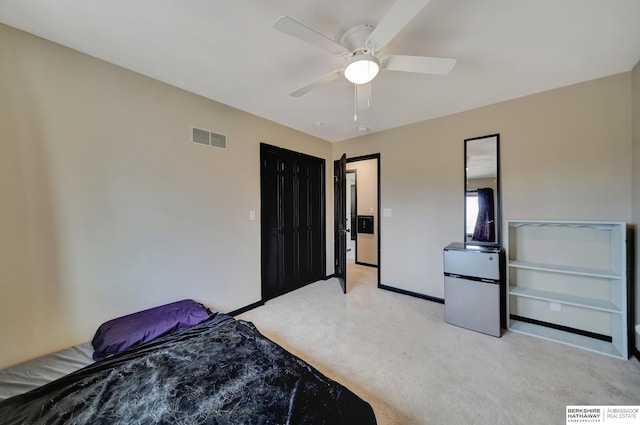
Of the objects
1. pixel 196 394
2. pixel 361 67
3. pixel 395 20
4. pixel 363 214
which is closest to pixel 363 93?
pixel 361 67

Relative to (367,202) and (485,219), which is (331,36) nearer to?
(485,219)

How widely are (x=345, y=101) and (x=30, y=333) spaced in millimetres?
3426

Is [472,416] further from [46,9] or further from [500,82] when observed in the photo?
[46,9]

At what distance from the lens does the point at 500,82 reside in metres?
2.35

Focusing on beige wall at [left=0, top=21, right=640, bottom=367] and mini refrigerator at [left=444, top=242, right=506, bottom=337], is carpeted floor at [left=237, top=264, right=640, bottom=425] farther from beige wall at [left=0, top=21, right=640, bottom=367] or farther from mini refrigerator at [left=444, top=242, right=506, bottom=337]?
beige wall at [left=0, top=21, right=640, bottom=367]

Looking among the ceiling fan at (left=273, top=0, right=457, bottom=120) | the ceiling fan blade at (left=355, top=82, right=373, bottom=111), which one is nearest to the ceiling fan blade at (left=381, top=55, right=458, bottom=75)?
the ceiling fan at (left=273, top=0, right=457, bottom=120)

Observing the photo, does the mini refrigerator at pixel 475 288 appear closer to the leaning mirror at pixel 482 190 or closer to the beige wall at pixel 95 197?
the leaning mirror at pixel 482 190

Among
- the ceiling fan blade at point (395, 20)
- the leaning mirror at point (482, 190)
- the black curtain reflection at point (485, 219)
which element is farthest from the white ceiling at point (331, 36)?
the black curtain reflection at point (485, 219)

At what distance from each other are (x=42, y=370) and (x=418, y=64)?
3.28 metres

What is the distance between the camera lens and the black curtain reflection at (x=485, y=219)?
9.38ft

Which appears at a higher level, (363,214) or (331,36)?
(331,36)

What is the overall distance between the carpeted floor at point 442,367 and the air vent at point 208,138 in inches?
84.2

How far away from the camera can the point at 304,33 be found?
1322 mm

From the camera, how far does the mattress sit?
4.56 ft
